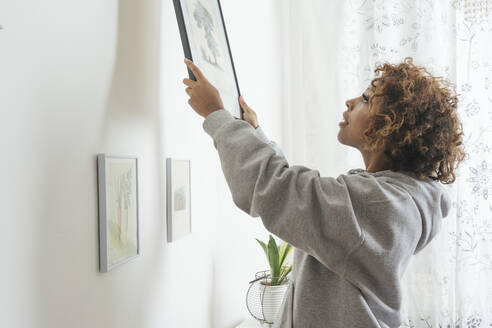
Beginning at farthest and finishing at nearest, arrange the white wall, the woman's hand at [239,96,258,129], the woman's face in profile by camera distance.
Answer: the woman's hand at [239,96,258,129] < the woman's face in profile < the white wall

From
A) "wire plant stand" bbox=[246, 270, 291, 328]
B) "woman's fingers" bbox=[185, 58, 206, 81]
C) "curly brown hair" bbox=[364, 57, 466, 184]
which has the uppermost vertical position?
"woman's fingers" bbox=[185, 58, 206, 81]

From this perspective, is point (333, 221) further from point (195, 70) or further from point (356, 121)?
point (195, 70)

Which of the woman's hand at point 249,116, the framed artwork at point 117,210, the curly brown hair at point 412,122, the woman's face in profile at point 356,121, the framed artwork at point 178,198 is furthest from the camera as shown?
the woman's hand at point 249,116

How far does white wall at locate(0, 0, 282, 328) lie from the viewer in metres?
0.66

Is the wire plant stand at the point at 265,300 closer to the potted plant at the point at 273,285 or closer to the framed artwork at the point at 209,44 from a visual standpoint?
the potted plant at the point at 273,285

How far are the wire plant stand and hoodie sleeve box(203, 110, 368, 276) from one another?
87cm

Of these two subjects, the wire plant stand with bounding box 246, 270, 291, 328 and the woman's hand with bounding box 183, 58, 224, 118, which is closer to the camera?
the woman's hand with bounding box 183, 58, 224, 118

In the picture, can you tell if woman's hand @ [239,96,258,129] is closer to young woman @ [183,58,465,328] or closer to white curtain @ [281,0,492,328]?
young woman @ [183,58,465,328]

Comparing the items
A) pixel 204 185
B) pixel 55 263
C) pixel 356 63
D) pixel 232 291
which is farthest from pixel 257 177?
pixel 356 63

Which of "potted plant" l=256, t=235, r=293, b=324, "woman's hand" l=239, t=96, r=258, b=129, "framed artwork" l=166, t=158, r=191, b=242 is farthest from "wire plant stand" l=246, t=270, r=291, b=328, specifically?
"woman's hand" l=239, t=96, r=258, b=129

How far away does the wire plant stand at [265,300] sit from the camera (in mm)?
1735

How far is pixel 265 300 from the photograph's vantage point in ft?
5.70

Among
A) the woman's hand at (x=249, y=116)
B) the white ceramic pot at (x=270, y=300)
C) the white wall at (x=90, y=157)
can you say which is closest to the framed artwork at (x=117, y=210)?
the white wall at (x=90, y=157)

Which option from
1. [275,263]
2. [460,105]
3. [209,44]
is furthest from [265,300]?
[460,105]
